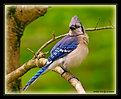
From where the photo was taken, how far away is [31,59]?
24.7 feet

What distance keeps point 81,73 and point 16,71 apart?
69cm

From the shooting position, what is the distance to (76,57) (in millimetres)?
7383

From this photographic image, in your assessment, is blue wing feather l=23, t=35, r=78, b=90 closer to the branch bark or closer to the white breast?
the white breast

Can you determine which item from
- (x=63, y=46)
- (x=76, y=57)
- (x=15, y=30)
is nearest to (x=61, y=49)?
(x=63, y=46)

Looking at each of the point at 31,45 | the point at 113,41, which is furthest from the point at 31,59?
the point at 113,41

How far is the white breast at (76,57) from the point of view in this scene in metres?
7.38

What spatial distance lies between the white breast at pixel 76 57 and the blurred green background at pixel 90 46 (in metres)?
0.11

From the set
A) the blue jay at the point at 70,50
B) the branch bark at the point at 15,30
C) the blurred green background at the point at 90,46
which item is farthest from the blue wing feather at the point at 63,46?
the branch bark at the point at 15,30

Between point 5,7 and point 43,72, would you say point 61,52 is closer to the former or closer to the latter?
point 43,72

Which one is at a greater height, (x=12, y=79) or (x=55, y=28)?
(x=55, y=28)

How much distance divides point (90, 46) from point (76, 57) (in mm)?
305

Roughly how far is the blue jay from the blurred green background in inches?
3.9

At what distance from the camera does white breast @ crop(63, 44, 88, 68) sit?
24.2 feet

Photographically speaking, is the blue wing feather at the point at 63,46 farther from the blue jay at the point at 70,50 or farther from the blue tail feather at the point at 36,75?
the blue tail feather at the point at 36,75
